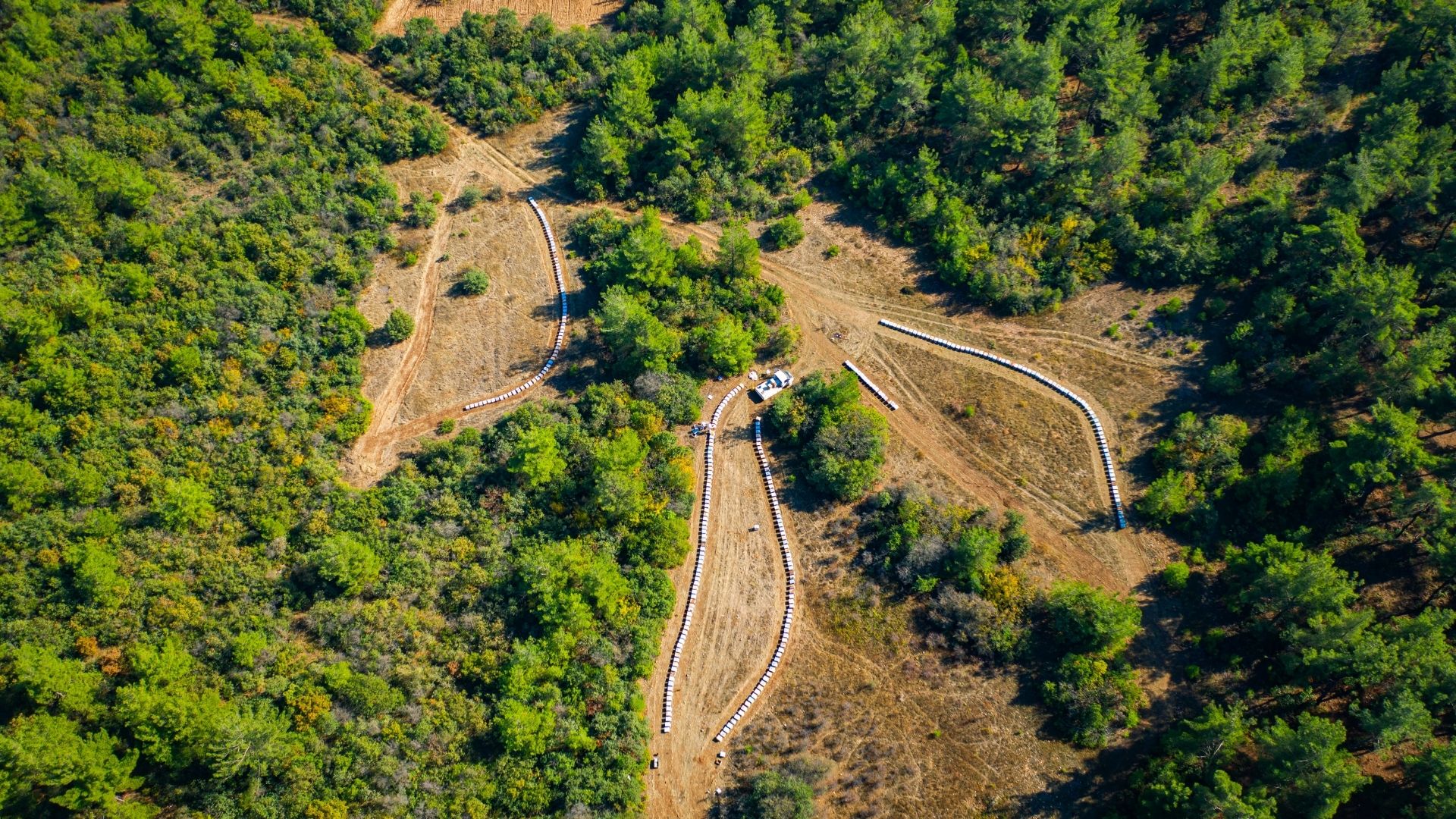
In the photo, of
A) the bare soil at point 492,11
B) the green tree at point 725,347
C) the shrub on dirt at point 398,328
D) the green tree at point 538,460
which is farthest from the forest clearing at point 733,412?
the bare soil at point 492,11

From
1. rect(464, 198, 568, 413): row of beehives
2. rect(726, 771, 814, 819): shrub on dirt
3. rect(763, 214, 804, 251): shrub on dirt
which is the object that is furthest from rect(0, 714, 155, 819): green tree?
→ rect(763, 214, 804, 251): shrub on dirt

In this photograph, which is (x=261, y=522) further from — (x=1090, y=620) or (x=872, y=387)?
(x=1090, y=620)

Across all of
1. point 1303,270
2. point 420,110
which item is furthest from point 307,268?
point 1303,270

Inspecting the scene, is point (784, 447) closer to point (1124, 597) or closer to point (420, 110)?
point (1124, 597)

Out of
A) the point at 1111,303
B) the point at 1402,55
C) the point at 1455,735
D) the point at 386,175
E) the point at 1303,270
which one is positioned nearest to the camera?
the point at 1455,735

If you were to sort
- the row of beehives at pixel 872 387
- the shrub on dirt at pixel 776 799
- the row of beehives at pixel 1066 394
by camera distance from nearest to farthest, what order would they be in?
the shrub on dirt at pixel 776 799 → the row of beehives at pixel 1066 394 → the row of beehives at pixel 872 387

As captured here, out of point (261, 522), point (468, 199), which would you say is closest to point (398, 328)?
point (468, 199)

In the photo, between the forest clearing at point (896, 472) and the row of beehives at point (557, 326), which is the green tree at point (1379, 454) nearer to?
the forest clearing at point (896, 472)
